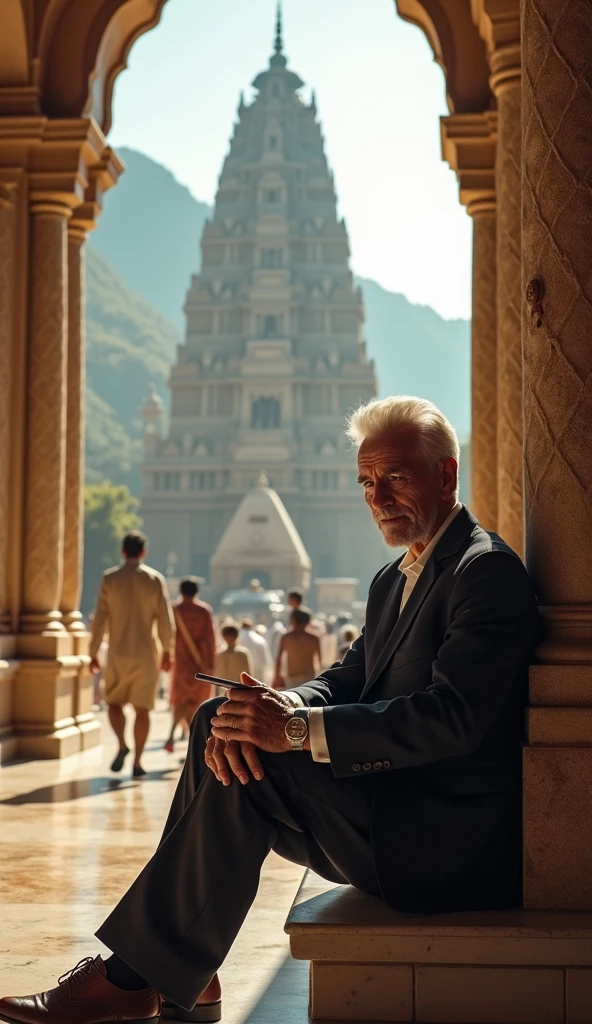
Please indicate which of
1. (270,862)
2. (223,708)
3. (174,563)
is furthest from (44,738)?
(174,563)

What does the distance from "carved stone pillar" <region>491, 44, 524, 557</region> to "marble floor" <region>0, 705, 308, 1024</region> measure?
240 cm

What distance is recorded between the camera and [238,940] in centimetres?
367

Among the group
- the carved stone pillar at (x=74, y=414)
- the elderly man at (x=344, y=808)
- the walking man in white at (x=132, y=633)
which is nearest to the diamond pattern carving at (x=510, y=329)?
the walking man in white at (x=132, y=633)

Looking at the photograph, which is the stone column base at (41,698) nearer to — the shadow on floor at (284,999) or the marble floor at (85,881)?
the marble floor at (85,881)

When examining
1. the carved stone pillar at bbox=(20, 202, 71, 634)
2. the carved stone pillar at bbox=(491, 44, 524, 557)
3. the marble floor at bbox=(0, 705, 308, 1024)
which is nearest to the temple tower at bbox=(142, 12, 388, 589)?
the carved stone pillar at bbox=(20, 202, 71, 634)

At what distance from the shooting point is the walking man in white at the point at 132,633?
817cm

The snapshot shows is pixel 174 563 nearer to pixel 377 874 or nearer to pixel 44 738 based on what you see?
pixel 44 738

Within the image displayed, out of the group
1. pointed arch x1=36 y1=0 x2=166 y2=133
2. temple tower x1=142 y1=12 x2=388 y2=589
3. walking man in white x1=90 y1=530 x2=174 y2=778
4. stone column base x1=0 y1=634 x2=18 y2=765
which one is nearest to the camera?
stone column base x1=0 y1=634 x2=18 y2=765

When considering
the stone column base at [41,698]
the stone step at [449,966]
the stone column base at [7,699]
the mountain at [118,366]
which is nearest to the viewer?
the stone step at [449,966]

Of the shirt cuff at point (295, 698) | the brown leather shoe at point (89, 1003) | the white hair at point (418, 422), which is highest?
the white hair at point (418, 422)

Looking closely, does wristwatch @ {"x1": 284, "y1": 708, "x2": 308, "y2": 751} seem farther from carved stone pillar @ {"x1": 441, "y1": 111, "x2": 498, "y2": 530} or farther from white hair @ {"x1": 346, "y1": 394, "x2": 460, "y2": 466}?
carved stone pillar @ {"x1": 441, "y1": 111, "x2": 498, "y2": 530}

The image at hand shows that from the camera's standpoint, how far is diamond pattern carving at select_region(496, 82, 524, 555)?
7.04 metres

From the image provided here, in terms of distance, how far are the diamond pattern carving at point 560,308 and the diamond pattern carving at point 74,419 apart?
21.4 ft

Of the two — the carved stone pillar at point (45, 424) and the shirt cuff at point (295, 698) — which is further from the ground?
the carved stone pillar at point (45, 424)
